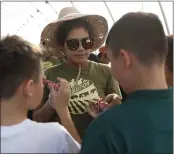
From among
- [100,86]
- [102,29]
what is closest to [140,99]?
[100,86]

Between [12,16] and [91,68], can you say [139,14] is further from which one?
[12,16]

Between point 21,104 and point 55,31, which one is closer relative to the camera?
point 21,104

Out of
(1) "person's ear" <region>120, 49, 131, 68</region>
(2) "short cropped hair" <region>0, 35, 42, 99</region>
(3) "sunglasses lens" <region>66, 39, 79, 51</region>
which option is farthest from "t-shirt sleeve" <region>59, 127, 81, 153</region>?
(3) "sunglasses lens" <region>66, 39, 79, 51</region>

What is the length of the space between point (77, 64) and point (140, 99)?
3.73 feet

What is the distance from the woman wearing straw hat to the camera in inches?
88.2

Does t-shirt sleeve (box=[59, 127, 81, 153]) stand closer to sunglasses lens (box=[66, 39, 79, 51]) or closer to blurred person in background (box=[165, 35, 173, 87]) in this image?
blurred person in background (box=[165, 35, 173, 87])

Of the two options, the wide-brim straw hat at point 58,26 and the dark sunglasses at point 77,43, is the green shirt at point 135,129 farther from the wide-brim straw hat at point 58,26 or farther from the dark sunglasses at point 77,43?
the wide-brim straw hat at point 58,26

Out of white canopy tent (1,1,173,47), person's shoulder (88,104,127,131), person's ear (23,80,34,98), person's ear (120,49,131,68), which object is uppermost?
person's ear (120,49,131,68)

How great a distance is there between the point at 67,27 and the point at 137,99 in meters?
1.26

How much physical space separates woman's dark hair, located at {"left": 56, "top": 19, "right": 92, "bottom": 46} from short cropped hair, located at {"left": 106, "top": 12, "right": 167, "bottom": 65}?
3.51 feet

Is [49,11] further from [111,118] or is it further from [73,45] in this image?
[111,118]

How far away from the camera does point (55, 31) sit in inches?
101

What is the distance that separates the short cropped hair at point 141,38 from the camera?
4.36 feet

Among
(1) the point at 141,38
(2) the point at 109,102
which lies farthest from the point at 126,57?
(2) the point at 109,102
